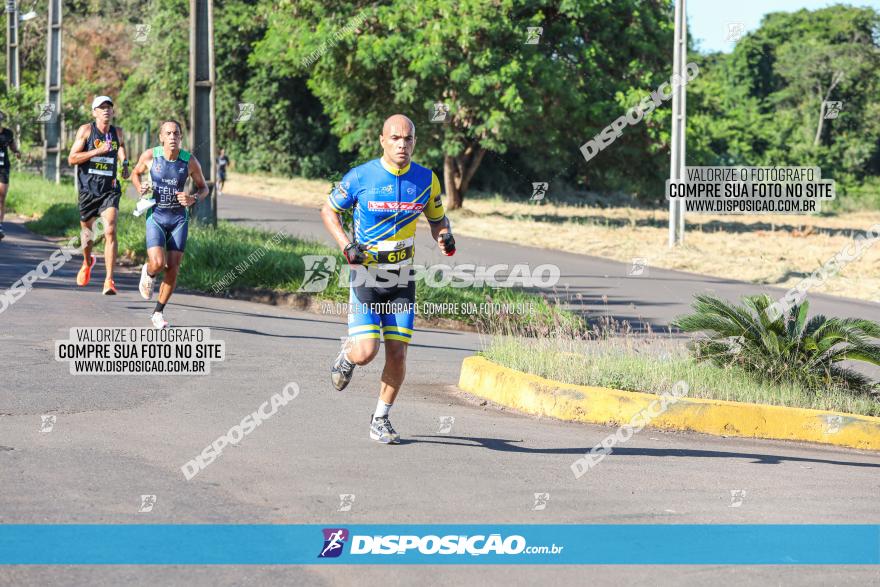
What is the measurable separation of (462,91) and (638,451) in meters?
26.9

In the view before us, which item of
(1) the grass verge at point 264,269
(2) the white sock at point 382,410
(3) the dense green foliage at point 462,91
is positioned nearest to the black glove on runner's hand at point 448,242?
(2) the white sock at point 382,410

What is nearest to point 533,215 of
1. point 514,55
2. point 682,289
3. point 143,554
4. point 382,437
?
point 514,55

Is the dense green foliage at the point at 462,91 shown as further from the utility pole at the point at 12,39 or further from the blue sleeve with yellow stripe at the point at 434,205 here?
the blue sleeve with yellow stripe at the point at 434,205

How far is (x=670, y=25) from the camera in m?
36.5

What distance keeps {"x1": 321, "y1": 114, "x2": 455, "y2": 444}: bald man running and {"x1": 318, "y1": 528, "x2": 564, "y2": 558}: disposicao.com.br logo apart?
2.06 metres

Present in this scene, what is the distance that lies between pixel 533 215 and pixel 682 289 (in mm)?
18110

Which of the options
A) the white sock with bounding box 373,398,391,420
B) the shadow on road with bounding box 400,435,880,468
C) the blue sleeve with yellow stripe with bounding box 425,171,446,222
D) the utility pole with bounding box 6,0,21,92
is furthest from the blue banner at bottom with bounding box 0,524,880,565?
the utility pole with bounding box 6,0,21,92

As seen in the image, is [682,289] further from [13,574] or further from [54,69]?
[54,69]

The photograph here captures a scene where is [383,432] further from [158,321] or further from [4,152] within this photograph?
[4,152]

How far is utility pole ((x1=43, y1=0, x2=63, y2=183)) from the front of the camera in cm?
3183

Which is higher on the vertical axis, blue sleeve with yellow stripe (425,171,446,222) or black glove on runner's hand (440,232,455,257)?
blue sleeve with yellow stripe (425,171,446,222)

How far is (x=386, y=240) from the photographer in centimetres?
772

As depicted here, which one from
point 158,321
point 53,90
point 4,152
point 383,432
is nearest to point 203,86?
point 4,152

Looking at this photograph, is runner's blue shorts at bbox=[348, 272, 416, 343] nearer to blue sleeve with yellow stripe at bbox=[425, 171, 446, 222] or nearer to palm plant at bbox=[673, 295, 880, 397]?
blue sleeve with yellow stripe at bbox=[425, 171, 446, 222]
